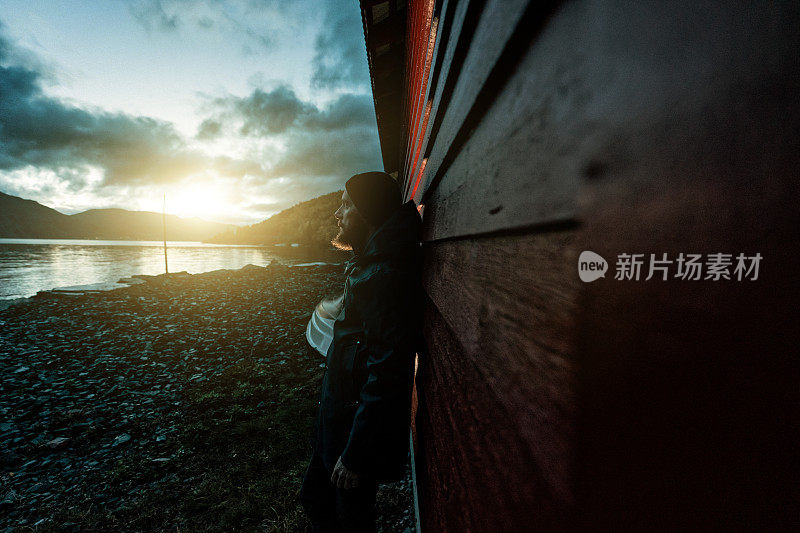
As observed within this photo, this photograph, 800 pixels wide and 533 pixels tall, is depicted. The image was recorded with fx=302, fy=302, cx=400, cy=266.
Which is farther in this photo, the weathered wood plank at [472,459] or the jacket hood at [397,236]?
the jacket hood at [397,236]

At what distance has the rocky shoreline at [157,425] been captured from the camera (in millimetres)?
3088

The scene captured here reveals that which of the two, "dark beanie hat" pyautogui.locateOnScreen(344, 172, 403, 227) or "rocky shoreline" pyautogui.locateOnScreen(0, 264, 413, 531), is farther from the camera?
"rocky shoreline" pyautogui.locateOnScreen(0, 264, 413, 531)

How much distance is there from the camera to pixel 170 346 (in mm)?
7832

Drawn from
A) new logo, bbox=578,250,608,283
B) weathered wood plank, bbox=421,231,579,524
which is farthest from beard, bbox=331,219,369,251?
new logo, bbox=578,250,608,283

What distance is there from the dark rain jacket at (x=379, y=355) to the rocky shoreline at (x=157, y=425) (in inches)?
68.0

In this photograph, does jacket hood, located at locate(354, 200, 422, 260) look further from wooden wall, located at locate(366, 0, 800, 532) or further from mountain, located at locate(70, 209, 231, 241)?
mountain, located at locate(70, 209, 231, 241)

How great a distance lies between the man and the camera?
1.80 m

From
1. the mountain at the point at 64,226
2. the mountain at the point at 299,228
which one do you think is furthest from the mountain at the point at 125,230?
the mountain at the point at 299,228

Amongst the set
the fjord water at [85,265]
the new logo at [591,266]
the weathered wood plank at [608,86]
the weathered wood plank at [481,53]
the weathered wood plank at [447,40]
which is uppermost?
the weathered wood plank at [447,40]

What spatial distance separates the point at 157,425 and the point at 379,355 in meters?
4.82

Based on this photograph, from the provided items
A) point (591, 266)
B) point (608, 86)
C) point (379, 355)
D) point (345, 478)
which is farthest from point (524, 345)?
point (345, 478)

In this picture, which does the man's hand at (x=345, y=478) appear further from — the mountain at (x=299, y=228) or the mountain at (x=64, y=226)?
the mountain at (x=64, y=226)

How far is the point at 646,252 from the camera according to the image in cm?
35

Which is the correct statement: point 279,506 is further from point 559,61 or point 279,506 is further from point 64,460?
point 559,61
